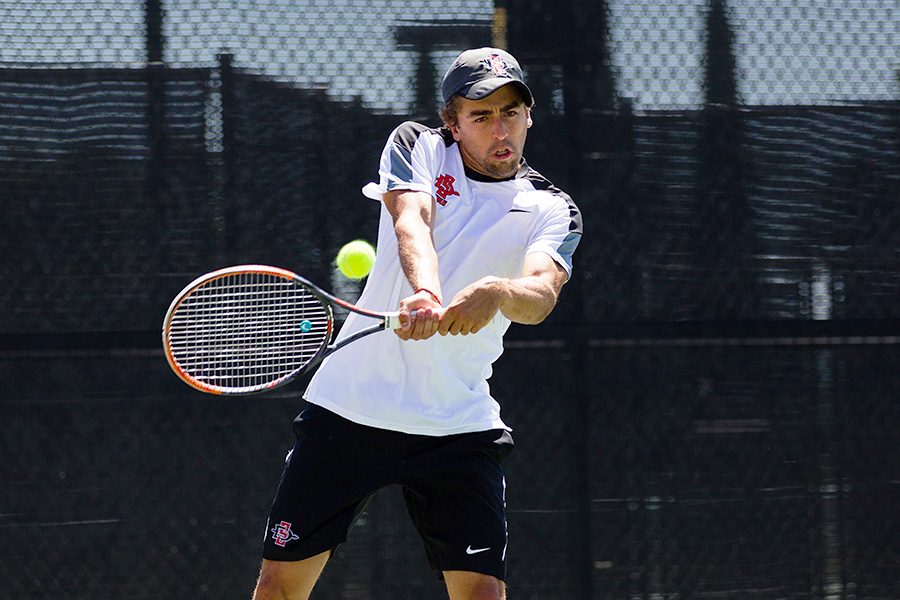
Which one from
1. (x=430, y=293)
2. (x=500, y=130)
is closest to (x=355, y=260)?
(x=500, y=130)

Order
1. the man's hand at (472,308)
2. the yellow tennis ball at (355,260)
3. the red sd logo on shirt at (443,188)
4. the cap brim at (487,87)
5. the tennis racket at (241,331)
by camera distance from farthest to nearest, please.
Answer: the yellow tennis ball at (355,260)
the tennis racket at (241,331)
the red sd logo on shirt at (443,188)
the cap brim at (487,87)
the man's hand at (472,308)

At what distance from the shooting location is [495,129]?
9.64 ft

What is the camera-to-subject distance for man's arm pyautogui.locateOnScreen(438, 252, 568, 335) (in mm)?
2551

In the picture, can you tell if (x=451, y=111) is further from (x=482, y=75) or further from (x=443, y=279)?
(x=443, y=279)

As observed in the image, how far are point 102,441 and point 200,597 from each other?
1.98 feet

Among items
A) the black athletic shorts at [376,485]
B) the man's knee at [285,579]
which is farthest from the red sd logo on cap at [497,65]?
the man's knee at [285,579]

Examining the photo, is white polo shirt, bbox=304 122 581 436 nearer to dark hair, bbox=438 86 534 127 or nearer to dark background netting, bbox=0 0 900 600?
dark hair, bbox=438 86 534 127

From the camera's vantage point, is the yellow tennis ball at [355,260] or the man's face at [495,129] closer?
the man's face at [495,129]

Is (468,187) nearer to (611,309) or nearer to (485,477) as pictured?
(485,477)

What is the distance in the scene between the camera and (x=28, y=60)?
12.9ft

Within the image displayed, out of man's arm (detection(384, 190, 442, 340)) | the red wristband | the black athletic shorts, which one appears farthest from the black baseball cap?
the black athletic shorts

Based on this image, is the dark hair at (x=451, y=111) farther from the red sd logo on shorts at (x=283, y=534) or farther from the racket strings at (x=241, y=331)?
A: the red sd logo on shorts at (x=283, y=534)

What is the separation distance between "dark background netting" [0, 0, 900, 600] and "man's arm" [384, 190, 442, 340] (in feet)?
3.77

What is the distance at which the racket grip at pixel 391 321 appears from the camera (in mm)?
2629
